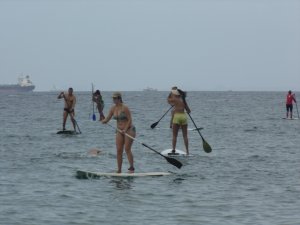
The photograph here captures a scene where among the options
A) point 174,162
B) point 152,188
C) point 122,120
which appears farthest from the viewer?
point 174,162

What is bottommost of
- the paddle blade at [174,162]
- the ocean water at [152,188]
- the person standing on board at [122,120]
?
the ocean water at [152,188]

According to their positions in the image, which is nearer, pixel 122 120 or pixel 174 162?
pixel 122 120

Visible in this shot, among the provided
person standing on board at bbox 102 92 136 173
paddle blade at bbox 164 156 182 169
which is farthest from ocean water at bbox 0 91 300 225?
person standing on board at bbox 102 92 136 173

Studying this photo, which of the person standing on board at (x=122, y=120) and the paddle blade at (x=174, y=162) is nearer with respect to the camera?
the person standing on board at (x=122, y=120)

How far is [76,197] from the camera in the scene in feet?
47.3

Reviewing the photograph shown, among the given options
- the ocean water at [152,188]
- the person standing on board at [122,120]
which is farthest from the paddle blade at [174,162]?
the person standing on board at [122,120]

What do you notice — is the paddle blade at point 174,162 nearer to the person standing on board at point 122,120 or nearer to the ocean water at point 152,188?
the ocean water at point 152,188

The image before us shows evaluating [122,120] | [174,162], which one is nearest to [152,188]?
[122,120]

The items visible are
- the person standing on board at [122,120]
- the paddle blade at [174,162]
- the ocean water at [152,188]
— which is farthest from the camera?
the paddle blade at [174,162]

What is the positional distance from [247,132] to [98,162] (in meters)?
16.1

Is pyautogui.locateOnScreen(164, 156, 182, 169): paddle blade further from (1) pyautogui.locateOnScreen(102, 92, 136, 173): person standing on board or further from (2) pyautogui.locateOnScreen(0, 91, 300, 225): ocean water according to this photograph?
(1) pyautogui.locateOnScreen(102, 92, 136, 173): person standing on board

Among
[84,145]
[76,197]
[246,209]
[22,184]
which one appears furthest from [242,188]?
[84,145]

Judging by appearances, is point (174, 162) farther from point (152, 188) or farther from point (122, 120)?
point (152, 188)

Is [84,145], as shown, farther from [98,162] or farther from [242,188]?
[242,188]
